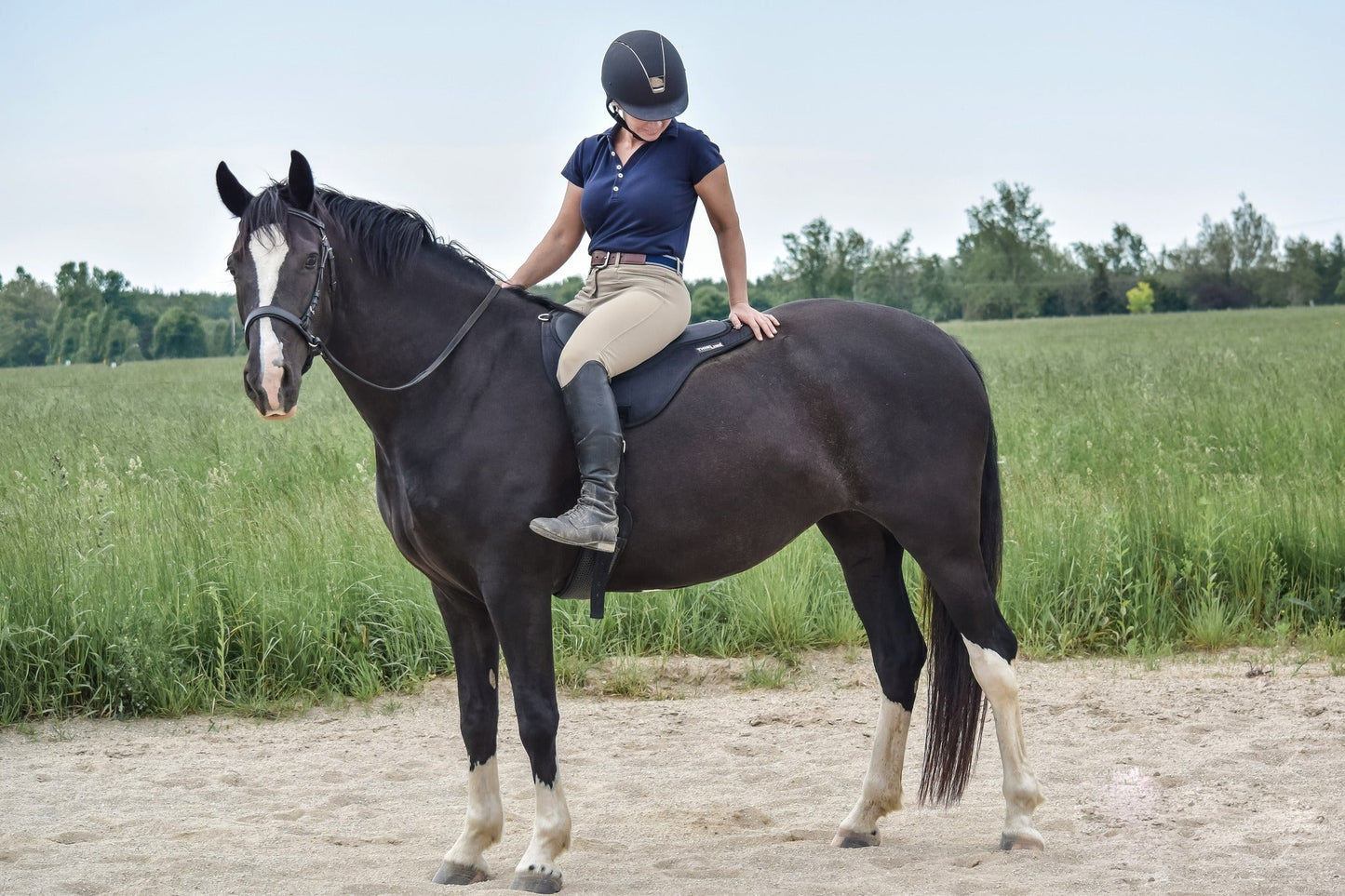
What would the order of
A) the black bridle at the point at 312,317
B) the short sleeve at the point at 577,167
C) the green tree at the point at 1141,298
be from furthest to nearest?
the green tree at the point at 1141,298, the short sleeve at the point at 577,167, the black bridle at the point at 312,317

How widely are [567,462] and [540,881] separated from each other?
1.39 m

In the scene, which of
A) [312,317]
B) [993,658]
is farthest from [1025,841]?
[312,317]

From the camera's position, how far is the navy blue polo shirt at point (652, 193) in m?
3.91

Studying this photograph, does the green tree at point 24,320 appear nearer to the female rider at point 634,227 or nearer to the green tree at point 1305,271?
the female rider at point 634,227

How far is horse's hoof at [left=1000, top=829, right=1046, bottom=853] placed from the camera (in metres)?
3.98

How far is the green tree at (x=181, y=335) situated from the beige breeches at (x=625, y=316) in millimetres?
34438

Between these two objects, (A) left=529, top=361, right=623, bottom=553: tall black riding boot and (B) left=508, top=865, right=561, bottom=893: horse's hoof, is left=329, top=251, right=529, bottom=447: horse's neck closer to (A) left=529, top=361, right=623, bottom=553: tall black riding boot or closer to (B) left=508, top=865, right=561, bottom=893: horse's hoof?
(A) left=529, top=361, right=623, bottom=553: tall black riding boot

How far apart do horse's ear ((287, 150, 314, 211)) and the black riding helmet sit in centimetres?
106

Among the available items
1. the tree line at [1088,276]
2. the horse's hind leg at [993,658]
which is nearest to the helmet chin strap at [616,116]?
the horse's hind leg at [993,658]

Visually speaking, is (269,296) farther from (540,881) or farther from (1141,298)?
(1141,298)

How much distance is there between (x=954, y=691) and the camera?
424 cm

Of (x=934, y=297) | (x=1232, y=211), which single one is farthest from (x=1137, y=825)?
(x=1232, y=211)

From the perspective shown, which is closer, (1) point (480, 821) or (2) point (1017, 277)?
(1) point (480, 821)

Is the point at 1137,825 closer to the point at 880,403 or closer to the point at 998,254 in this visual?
the point at 880,403
